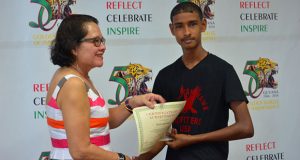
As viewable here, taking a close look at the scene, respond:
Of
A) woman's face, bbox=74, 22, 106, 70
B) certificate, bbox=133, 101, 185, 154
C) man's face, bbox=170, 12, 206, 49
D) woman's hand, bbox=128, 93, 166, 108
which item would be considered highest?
man's face, bbox=170, 12, 206, 49

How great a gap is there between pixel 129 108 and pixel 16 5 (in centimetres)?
100

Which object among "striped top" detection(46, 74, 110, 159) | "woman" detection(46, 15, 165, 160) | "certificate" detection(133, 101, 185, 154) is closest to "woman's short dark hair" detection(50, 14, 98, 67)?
"woman" detection(46, 15, 165, 160)

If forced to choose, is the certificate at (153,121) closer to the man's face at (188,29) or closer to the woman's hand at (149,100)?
the woman's hand at (149,100)

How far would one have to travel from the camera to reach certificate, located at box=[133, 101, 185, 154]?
137 cm

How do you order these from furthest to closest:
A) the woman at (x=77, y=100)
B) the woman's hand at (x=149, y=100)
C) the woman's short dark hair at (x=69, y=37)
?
Answer: 1. the woman's hand at (x=149, y=100)
2. the woman's short dark hair at (x=69, y=37)
3. the woman at (x=77, y=100)

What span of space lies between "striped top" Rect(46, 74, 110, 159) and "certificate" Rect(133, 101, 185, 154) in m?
0.13

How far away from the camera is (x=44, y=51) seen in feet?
7.04

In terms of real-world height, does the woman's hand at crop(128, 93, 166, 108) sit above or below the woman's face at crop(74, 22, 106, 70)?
below

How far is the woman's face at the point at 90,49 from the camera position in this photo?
134cm

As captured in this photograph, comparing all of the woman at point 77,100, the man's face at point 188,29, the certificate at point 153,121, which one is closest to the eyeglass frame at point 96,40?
the woman at point 77,100

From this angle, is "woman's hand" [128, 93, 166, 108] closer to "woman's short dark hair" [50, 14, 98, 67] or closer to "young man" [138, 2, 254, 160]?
"young man" [138, 2, 254, 160]

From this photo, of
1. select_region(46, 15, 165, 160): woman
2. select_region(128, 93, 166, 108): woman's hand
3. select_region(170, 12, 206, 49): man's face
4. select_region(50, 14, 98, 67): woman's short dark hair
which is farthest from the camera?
select_region(170, 12, 206, 49): man's face

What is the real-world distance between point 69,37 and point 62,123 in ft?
A: 1.05

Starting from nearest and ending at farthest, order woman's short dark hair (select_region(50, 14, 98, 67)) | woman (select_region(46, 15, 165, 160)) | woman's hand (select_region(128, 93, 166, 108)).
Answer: woman (select_region(46, 15, 165, 160)) < woman's short dark hair (select_region(50, 14, 98, 67)) < woman's hand (select_region(128, 93, 166, 108))
